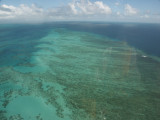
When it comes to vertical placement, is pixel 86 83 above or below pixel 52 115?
above

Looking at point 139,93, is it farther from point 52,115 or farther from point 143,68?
point 52,115

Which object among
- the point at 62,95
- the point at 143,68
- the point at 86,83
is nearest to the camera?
the point at 62,95

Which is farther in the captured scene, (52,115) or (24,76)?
(24,76)

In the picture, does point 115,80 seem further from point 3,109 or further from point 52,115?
point 3,109

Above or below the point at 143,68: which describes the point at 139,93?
below

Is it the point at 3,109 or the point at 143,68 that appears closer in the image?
the point at 3,109

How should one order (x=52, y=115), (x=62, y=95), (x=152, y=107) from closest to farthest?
(x=52, y=115), (x=152, y=107), (x=62, y=95)

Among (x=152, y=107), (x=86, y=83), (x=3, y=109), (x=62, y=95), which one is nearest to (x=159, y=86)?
(x=152, y=107)

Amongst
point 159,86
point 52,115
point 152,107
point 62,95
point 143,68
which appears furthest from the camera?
point 143,68

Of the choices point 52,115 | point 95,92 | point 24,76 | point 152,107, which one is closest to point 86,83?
point 95,92
